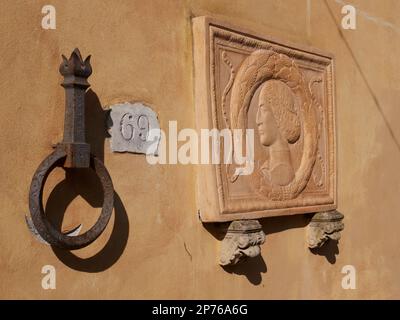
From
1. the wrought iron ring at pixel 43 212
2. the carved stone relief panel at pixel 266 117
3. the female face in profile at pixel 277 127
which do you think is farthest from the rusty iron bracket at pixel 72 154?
the female face in profile at pixel 277 127

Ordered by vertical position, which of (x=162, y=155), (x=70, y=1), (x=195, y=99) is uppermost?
(x=70, y=1)

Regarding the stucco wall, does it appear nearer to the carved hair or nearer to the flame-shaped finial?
the flame-shaped finial

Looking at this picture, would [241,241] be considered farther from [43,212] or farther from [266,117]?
[43,212]

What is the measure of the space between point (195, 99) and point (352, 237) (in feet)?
6.24

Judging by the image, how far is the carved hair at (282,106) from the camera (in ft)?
12.7

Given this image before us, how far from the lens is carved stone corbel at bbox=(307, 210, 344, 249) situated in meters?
4.23

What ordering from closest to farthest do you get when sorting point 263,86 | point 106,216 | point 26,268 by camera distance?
point 26,268 → point 106,216 → point 263,86

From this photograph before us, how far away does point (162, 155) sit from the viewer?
327cm

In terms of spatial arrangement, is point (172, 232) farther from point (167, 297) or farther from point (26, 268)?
point (26, 268)

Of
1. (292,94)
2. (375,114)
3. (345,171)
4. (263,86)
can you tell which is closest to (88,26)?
(263,86)

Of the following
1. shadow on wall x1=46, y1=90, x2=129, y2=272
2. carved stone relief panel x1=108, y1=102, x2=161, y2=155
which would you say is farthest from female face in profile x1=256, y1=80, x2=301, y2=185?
shadow on wall x1=46, y1=90, x2=129, y2=272

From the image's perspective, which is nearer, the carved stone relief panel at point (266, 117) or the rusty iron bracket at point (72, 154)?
the rusty iron bracket at point (72, 154)

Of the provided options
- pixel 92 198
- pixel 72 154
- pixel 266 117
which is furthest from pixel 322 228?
pixel 72 154

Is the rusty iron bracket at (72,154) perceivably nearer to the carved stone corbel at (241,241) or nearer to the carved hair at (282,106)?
the carved stone corbel at (241,241)
